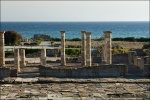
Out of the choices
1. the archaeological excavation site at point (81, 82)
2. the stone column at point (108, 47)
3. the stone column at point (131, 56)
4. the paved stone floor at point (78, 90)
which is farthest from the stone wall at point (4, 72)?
the stone column at point (131, 56)

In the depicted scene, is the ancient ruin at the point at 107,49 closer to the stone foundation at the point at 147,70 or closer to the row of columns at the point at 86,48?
the row of columns at the point at 86,48

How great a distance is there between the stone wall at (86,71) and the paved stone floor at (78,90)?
1.43 m

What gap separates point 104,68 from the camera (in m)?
22.6

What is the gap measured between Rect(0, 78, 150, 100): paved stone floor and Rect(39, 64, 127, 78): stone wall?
1432 millimetres

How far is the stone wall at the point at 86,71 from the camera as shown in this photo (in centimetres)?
2233

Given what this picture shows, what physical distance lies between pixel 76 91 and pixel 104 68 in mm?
4936

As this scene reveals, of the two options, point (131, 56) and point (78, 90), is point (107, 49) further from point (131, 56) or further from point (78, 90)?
point (78, 90)

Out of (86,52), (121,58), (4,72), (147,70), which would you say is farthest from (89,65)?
(4,72)

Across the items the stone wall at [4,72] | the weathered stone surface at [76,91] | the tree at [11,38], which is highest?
the tree at [11,38]

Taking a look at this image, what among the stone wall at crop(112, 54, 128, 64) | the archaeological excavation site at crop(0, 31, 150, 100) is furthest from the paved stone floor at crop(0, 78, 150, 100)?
the stone wall at crop(112, 54, 128, 64)

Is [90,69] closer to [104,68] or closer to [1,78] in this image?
[104,68]

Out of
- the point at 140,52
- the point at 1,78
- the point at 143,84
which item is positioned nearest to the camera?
the point at 143,84

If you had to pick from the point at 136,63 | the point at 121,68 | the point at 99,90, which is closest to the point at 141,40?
the point at 136,63

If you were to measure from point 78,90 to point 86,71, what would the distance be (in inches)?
167
